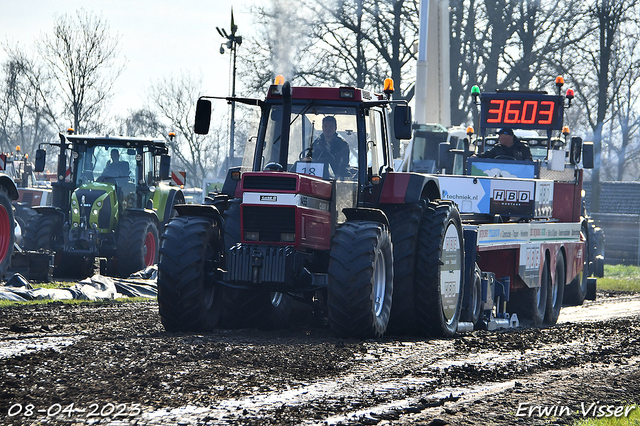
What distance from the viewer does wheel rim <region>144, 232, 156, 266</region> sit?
18673mm

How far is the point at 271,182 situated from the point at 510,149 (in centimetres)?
892

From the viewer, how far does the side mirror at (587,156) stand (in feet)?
58.3

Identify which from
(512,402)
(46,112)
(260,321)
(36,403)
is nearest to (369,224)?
(260,321)

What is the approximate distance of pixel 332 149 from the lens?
9828mm

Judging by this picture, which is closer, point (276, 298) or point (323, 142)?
point (323, 142)

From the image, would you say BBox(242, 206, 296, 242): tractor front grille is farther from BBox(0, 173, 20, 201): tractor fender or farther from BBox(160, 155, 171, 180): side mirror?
BBox(160, 155, 171, 180): side mirror

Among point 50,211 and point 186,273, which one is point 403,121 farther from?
point 50,211

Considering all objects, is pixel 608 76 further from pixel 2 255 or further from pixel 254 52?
pixel 2 255

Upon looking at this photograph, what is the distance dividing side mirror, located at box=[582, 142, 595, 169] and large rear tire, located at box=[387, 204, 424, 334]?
8609 mm

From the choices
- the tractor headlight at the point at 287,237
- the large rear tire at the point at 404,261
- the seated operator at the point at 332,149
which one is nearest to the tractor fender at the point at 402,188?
the large rear tire at the point at 404,261

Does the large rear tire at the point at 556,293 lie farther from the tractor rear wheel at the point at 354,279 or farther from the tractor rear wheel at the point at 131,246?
the tractor rear wheel at the point at 131,246

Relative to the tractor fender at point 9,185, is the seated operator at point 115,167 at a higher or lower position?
higher

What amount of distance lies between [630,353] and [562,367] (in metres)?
1.55

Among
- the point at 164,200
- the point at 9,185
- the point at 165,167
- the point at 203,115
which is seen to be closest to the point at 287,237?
the point at 203,115
